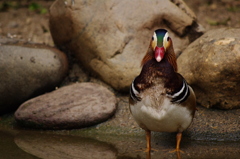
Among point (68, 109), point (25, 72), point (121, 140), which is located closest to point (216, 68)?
point (121, 140)

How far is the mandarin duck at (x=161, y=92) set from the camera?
11.5 ft

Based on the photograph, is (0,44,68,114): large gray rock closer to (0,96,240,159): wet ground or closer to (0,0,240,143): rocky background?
(0,0,240,143): rocky background

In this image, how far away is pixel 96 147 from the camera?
13.3 feet

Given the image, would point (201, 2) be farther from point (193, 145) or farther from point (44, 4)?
point (193, 145)

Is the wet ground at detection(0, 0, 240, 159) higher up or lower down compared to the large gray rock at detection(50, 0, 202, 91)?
lower down

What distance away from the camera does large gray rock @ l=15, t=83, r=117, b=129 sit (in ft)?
14.8

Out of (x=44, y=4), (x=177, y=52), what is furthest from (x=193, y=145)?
(x=44, y=4)

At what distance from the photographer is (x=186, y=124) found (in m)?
3.72

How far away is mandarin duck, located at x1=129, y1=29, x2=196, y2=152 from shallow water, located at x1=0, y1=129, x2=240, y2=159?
1.32 ft

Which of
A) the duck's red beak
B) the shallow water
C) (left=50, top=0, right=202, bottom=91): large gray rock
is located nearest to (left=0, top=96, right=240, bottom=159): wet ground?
the shallow water

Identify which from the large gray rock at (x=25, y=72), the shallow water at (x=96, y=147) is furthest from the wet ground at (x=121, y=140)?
the large gray rock at (x=25, y=72)

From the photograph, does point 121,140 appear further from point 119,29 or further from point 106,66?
point 119,29

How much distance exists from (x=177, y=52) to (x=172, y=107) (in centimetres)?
183

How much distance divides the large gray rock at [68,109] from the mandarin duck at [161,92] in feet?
3.37
